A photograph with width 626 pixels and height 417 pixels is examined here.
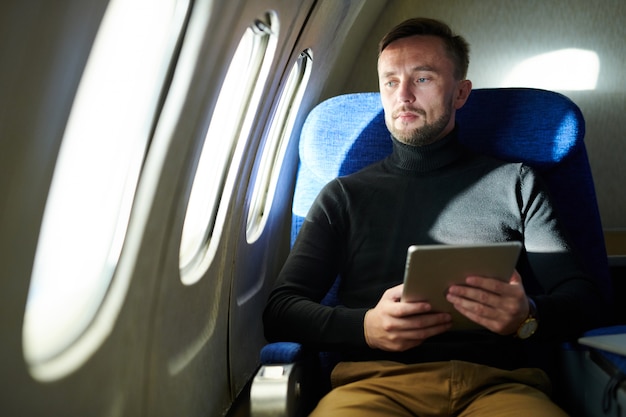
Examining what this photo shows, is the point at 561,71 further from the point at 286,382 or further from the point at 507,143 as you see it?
the point at 286,382

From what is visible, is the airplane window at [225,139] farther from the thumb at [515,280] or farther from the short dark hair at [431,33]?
the thumb at [515,280]

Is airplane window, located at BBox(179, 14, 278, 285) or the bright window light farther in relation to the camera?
the bright window light

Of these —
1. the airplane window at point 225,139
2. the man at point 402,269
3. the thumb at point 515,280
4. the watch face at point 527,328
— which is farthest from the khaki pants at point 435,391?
the airplane window at point 225,139

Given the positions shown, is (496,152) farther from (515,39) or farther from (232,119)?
(515,39)

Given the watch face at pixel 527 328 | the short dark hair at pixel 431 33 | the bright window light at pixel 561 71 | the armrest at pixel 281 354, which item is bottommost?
the armrest at pixel 281 354

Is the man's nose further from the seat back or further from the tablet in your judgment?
the tablet

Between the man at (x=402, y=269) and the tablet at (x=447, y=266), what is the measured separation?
0.03 m

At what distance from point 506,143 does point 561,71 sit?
4.96 feet

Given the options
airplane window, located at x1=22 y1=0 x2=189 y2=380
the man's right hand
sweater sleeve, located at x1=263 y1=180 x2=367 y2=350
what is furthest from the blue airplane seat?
airplane window, located at x1=22 y1=0 x2=189 y2=380

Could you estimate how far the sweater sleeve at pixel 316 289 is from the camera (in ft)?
6.07

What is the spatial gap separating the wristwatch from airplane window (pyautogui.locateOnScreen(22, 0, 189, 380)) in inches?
39.7

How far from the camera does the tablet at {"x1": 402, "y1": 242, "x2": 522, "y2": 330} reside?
1.45 metres

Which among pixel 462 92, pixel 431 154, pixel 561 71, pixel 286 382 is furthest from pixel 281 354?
pixel 561 71

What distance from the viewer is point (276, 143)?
2.77m
